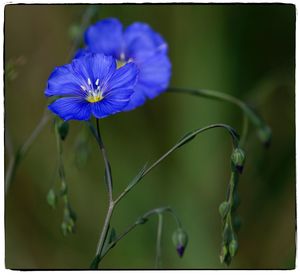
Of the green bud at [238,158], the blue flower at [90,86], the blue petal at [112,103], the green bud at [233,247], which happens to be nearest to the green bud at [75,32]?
the blue flower at [90,86]

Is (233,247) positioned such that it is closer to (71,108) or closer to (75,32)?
(71,108)

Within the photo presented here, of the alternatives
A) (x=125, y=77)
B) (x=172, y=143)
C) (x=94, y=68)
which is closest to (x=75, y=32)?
(x=94, y=68)

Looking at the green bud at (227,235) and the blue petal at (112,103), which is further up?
the blue petal at (112,103)

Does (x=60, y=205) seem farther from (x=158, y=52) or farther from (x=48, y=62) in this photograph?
(x=158, y=52)

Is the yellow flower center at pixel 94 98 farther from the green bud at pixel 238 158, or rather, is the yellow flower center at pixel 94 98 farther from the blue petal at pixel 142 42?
the blue petal at pixel 142 42

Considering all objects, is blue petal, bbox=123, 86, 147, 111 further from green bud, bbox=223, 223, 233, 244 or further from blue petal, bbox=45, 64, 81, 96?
green bud, bbox=223, 223, 233, 244
